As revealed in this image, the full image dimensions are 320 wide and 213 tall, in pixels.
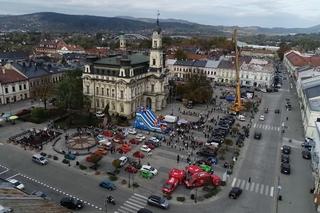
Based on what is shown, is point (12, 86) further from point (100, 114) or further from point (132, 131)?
point (132, 131)

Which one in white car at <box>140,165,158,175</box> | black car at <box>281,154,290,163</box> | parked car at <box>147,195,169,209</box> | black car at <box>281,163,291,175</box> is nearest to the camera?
parked car at <box>147,195,169,209</box>

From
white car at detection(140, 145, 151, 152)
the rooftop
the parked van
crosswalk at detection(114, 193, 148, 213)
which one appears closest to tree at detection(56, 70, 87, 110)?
the rooftop

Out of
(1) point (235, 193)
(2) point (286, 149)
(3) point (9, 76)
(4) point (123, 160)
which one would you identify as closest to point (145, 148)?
(4) point (123, 160)

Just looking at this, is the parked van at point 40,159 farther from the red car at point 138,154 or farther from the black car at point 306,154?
the black car at point 306,154

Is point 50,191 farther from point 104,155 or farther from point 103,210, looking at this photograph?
point 104,155

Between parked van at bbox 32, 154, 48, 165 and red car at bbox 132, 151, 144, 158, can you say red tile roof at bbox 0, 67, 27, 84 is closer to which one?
parked van at bbox 32, 154, 48, 165

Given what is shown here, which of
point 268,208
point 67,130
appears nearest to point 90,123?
point 67,130
